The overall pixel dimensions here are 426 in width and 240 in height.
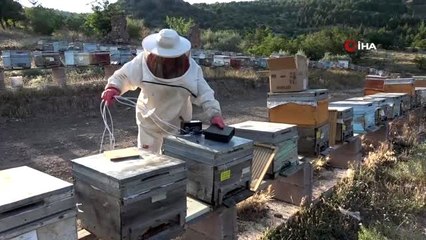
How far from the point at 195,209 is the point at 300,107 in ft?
7.71

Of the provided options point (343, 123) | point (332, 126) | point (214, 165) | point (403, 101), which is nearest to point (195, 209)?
point (214, 165)

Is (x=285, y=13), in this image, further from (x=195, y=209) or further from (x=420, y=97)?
(x=195, y=209)

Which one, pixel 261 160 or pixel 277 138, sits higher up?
pixel 277 138

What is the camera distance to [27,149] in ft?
24.1

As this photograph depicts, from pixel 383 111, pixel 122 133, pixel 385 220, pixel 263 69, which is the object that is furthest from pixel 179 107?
Answer: pixel 263 69

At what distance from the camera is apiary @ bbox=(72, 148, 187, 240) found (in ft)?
7.39

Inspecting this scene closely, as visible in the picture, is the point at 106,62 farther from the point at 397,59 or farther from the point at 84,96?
the point at 397,59

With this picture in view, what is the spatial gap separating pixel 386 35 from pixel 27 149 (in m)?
46.0

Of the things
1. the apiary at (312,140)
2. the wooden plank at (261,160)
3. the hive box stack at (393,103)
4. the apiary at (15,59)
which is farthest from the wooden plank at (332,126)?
the apiary at (15,59)

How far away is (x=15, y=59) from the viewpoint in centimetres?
974

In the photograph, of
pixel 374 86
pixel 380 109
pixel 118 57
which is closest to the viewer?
pixel 380 109

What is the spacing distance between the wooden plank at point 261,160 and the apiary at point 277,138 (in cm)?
5

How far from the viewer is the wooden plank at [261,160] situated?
359 centimetres

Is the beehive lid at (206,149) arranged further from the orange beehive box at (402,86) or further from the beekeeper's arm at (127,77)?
the orange beehive box at (402,86)
